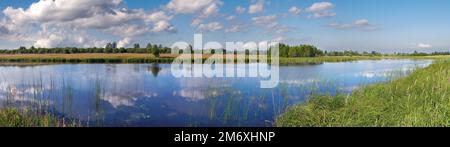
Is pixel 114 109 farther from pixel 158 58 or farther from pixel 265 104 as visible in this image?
pixel 158 58

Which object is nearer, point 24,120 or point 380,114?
point 380,114

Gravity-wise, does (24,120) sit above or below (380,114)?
below

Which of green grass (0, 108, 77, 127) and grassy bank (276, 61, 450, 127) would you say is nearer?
grassy bank (276, 61, 450, 127)

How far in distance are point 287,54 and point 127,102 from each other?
48.4m

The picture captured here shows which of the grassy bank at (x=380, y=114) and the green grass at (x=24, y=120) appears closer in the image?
the grassy bank at (x=380, y=114)
